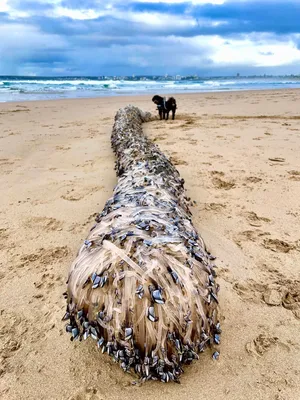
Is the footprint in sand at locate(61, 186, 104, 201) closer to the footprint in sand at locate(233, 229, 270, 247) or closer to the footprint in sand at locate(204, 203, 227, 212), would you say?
the footprint in sand at locate(204, 203, 227, 212)

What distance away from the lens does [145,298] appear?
57.2 inches

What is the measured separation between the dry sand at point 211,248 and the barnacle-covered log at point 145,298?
6.2 inches

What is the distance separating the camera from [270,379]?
158cm

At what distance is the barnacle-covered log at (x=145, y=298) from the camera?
1.45m

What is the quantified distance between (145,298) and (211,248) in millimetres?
1417

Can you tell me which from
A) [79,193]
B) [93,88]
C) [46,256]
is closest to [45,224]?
[46,256]

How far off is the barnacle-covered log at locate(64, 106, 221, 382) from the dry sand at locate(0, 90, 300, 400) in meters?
0.16

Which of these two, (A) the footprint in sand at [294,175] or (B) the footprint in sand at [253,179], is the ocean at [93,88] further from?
(A) the footprint in sand at [294,175]

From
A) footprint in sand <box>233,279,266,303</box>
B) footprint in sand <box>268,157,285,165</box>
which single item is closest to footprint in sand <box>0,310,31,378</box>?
footprint in sand <box>233,279,266,303</box>

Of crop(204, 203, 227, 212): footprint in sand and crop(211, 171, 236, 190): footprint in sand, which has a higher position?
crop(204, 203, 227, 212): footprint in sand

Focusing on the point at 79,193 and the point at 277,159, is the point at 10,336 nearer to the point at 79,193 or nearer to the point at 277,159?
the point at 79,193

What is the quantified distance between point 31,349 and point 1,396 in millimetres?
282

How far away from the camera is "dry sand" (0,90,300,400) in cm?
158

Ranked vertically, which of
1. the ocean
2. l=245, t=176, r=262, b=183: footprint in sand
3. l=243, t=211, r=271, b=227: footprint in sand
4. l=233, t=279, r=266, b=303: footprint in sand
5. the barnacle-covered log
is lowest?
the ocean
